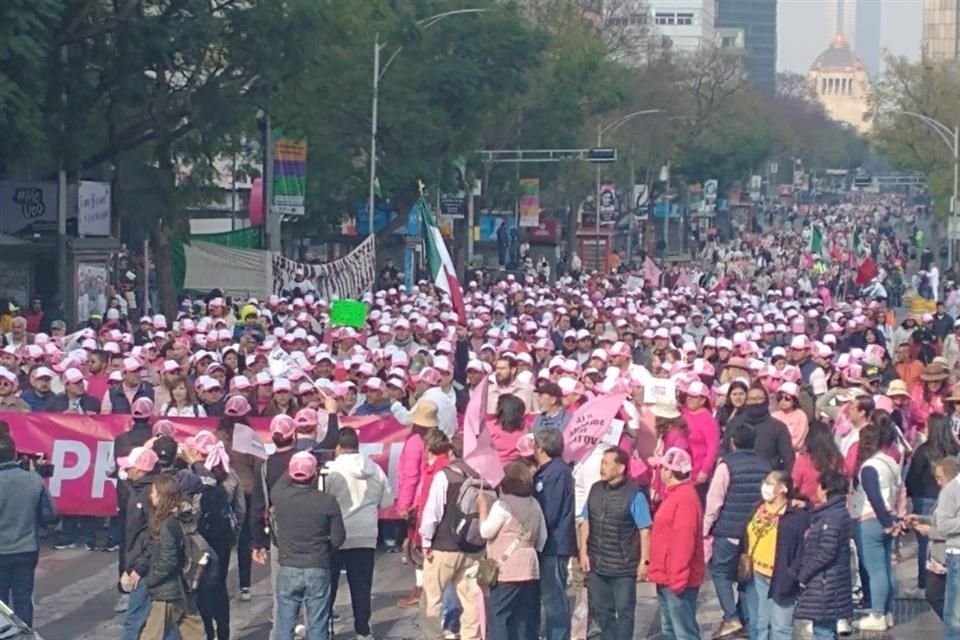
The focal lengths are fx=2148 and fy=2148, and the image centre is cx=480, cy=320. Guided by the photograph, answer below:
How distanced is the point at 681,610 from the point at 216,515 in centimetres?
282

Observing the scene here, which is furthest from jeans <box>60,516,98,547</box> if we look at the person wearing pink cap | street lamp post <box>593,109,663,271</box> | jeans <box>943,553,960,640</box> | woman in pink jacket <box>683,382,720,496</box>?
street lamp post <box>593,109,663,271</box>

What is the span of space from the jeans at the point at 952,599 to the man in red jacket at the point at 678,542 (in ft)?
4.81

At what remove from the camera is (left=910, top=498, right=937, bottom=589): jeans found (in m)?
14.5

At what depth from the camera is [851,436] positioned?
15094mm

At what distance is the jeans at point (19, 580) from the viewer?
41.8 feet

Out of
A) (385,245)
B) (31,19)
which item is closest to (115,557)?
(31,19)

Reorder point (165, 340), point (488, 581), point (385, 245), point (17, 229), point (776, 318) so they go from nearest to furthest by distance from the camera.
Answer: point (488, 581), point (165, 340), point (776, 318), point (17, 229), point (385, 245)

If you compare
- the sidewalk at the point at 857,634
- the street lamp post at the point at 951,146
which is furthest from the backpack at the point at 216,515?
the street lamp post at the point at 951,146

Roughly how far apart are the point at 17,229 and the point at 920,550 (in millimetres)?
22440

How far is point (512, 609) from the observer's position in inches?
491

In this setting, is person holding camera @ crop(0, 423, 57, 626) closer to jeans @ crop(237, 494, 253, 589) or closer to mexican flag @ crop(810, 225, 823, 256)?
jeans @ crop(237, 494, 253, 589)

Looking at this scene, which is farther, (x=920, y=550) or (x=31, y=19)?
(x=31, y=19)

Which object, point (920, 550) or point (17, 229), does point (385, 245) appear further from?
point (920, 550)

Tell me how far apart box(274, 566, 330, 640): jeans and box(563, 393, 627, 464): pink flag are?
2196mm
